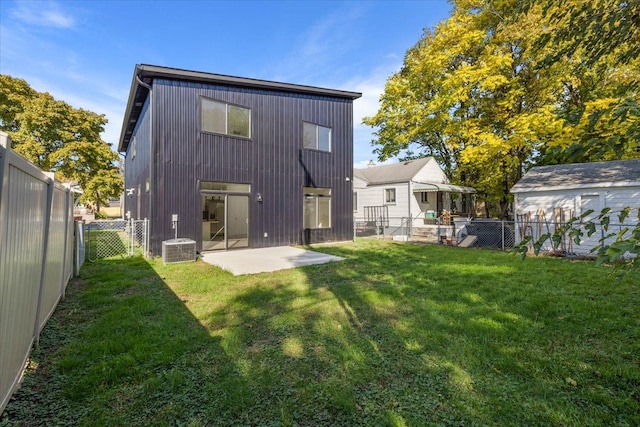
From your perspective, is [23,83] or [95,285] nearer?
[95,285]

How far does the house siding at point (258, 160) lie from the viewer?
8.25 meters

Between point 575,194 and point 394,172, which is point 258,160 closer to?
point 575,194

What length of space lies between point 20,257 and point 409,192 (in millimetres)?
15702

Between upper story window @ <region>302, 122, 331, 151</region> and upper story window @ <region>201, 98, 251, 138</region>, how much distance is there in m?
2.11

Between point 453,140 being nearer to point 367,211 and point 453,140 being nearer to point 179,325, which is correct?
point 367,211

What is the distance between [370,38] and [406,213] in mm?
8574

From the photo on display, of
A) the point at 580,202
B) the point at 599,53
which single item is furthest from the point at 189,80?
the point at 580,202

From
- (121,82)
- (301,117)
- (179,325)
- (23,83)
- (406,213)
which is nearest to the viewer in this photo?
(179,325)

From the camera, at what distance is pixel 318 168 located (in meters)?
11.1

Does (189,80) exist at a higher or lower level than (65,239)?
higher

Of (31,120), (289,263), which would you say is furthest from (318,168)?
(31,120)

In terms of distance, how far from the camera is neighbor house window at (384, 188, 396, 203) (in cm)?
1714

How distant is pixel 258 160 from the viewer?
9.82 metres

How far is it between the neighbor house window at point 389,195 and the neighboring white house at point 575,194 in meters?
6.55
